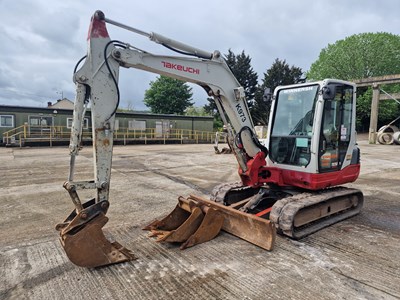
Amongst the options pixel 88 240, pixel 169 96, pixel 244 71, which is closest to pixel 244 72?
pixel 244 71

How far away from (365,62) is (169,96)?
26.6m

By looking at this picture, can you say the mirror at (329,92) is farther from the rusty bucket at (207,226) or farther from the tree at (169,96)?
the tree at (169,96)

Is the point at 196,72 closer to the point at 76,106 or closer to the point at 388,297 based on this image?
the point at 76,106

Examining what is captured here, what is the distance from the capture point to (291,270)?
3.30 m

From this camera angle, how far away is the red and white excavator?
3250 millimetres

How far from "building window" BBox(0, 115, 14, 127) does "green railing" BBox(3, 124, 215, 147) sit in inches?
26.2

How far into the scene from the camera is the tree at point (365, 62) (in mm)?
34812

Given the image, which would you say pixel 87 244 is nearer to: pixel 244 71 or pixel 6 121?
pixel 6 121

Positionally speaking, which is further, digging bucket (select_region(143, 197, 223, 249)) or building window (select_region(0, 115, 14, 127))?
building window (select_region(0, 115, 14, 127))

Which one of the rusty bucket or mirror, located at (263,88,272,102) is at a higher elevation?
mirror, located at (263,88,272,102)

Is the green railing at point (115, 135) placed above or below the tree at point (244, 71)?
below

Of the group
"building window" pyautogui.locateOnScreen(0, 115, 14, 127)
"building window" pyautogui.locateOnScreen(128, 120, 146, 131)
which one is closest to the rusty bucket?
"building window" pyautogui.locateOnScreen(0, 115, 14, 127)

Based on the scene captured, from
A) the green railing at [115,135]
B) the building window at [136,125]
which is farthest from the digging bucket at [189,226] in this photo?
the building window at [136,125]

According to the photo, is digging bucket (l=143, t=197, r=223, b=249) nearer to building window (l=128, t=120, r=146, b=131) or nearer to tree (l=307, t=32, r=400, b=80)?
building window (l=128, t=120, r=146, b=131)
